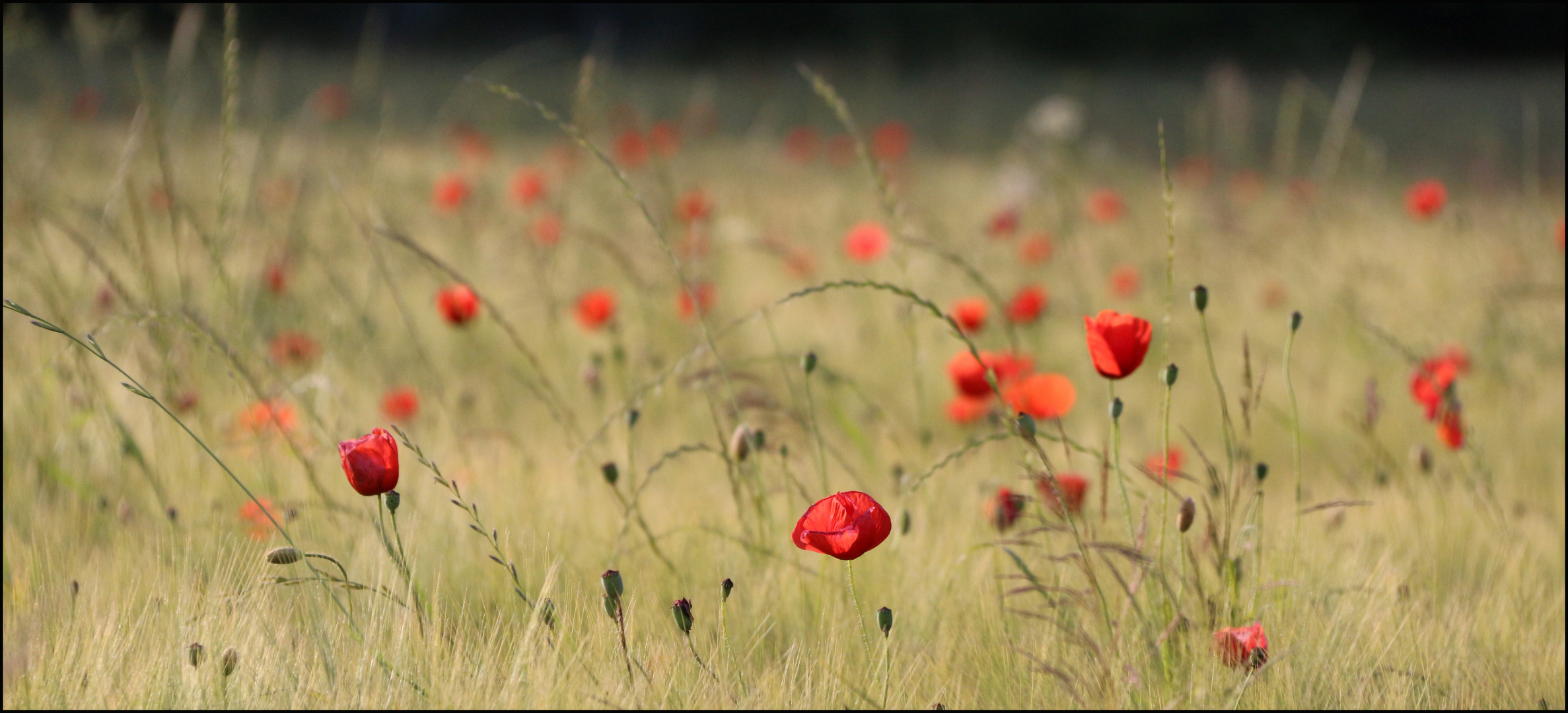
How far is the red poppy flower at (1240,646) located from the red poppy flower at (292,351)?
1.43m

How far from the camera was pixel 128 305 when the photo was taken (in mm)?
1136

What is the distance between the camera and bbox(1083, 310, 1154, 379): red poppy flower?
832mm

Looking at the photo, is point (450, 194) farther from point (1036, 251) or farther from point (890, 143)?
point (890, 143)

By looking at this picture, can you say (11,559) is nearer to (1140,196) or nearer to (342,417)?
(342,417)

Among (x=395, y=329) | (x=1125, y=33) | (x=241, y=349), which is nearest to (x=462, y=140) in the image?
(x=395, y=329)

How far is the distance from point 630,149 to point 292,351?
1.55 m

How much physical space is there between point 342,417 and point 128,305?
0.35 m

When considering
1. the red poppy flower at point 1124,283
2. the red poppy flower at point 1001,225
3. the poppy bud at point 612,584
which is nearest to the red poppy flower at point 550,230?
the red poppy flower at point 1001,225

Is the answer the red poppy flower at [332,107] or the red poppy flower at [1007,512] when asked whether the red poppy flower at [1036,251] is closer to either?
the red poppy flower at [1007,512]

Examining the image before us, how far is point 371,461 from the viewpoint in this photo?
786 mm

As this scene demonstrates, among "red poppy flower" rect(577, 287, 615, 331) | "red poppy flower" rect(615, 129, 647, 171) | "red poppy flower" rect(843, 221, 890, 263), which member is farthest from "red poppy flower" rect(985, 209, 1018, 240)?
"red poppy flower" rect(577, 287, 615, 331)

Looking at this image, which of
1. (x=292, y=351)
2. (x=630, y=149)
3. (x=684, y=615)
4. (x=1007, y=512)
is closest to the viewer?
(x=684, y=615)

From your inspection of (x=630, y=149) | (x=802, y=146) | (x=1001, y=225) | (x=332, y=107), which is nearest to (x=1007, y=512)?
(x=1001, y=225)

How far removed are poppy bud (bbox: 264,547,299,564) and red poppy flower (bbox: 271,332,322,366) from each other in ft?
3.17
